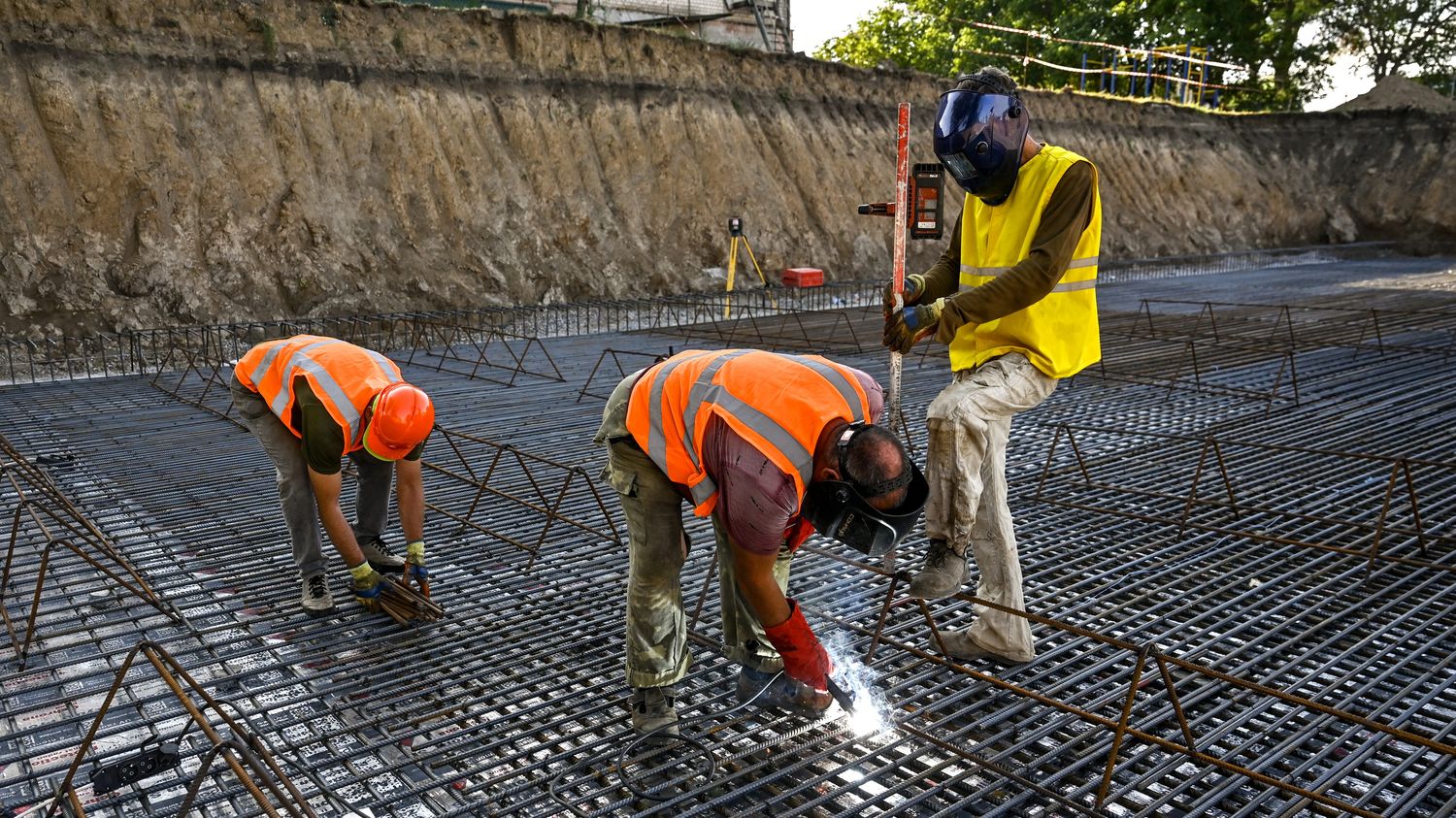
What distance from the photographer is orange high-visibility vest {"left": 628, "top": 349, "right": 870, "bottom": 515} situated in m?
2.52

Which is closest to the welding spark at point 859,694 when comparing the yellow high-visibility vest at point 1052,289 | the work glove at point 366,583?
the yellow high-visibility vest at point 1052,289

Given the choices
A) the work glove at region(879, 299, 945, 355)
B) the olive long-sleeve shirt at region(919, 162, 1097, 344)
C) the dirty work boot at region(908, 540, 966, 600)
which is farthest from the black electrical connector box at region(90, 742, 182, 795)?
the olive long-sleeve shirt at region(919, 162, 1097, 344)

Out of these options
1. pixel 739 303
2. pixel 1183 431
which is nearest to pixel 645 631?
pixel 1183 431

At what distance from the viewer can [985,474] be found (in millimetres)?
3395

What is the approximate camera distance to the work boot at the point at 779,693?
2898 mm

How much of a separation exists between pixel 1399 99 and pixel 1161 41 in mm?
7403

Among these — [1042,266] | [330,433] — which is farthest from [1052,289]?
[330,433]

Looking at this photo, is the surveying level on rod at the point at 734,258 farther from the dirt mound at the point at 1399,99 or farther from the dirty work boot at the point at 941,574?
the dirt mound at the point at 1399,99

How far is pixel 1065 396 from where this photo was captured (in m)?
8.51

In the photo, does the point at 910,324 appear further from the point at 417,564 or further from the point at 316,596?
the point at 316,596

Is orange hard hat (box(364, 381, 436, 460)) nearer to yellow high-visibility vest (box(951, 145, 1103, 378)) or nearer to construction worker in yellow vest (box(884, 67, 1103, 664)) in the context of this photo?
construction worker in yellow vest (box(884, 67, 1103, 664))

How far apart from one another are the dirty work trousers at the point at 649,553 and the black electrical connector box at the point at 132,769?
4.08ft

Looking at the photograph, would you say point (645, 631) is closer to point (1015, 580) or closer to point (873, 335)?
point (1015, 580)

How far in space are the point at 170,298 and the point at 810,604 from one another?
1046cm
